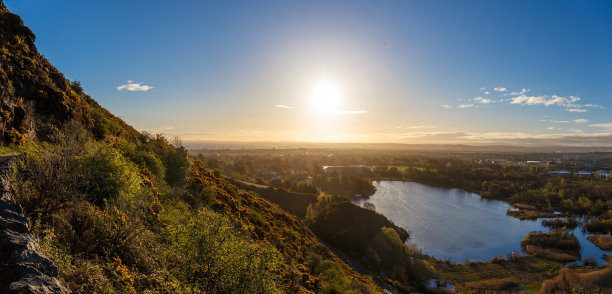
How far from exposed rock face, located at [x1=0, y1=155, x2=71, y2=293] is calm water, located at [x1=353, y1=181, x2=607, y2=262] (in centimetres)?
3799

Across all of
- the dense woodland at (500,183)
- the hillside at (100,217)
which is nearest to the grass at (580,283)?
the hillside at (100,217)

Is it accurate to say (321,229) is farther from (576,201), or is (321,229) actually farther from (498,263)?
(576,201)

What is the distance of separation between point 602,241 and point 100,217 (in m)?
60.5

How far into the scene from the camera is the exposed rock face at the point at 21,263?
3.13 m

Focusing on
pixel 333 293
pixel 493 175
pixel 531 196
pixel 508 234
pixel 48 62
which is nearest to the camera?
pixel 333 293

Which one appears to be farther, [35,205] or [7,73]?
[7,73]

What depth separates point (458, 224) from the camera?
45.5m

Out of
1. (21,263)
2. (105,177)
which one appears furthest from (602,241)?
(21,263)

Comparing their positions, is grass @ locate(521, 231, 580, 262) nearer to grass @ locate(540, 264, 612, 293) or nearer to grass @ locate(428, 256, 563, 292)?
grass @ locate(428, 256, 563, 292)

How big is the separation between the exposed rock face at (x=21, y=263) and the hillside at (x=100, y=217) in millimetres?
447

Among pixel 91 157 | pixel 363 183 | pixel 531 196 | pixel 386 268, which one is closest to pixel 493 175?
pixel 531 196

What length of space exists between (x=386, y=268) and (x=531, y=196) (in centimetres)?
6690

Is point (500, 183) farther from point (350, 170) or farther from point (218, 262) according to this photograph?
point (218, 262)

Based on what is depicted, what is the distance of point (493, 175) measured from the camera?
298ft
